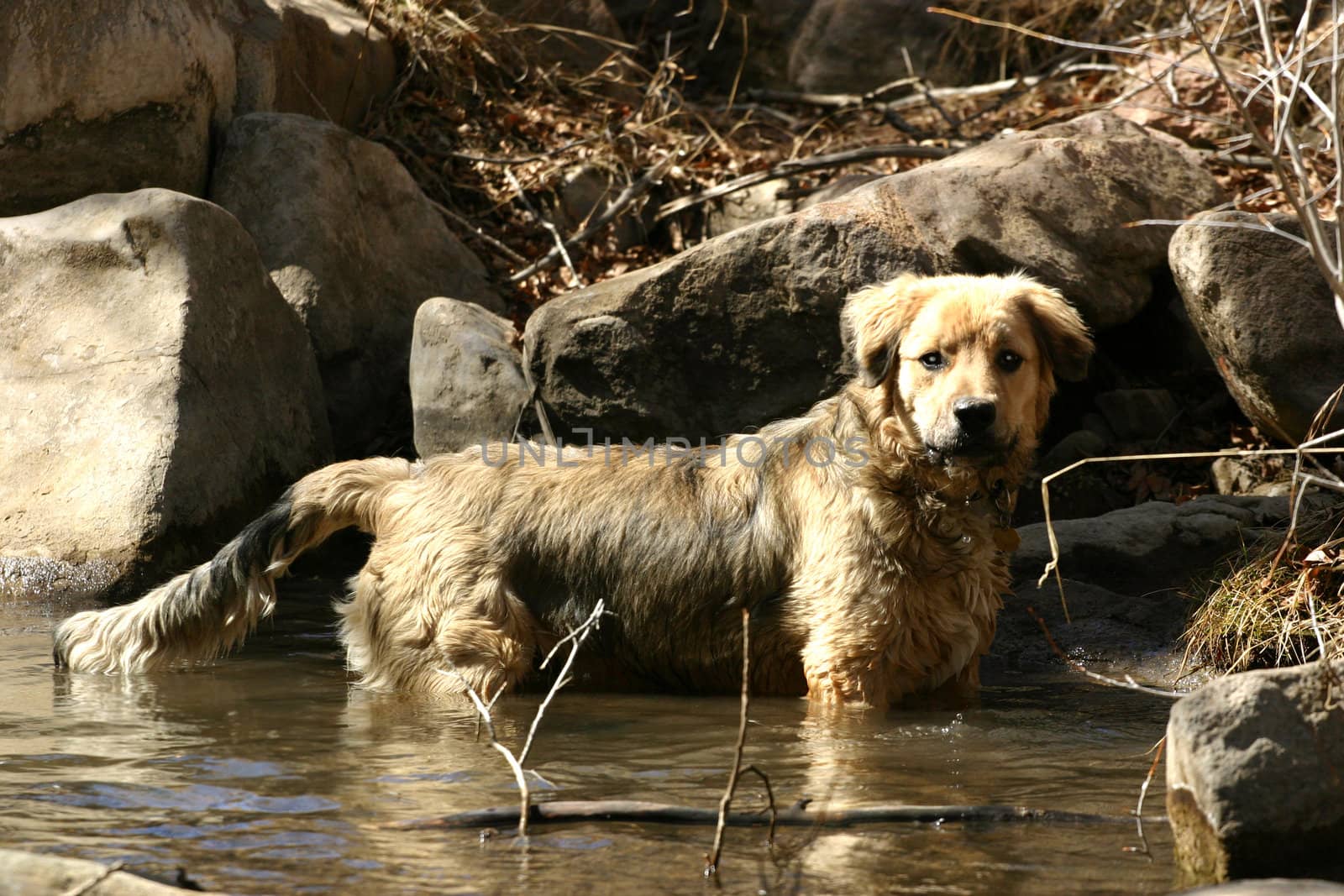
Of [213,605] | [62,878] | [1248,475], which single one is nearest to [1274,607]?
[1248,475]

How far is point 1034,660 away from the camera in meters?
7.41

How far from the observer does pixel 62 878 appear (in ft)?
11.2

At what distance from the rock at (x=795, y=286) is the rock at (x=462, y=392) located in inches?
15.4

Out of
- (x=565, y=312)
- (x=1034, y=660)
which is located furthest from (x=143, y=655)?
(x=1034, y=660)

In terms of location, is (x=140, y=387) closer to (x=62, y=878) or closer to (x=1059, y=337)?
(x=1059, y=337)

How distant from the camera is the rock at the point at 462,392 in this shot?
9328 mm

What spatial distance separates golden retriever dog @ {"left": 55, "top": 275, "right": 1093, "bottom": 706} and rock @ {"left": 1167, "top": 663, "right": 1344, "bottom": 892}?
2.23 meters

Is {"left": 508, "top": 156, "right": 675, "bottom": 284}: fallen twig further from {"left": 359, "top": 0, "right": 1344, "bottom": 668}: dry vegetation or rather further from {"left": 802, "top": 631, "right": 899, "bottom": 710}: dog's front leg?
{"left": 802, "top": 631, "right": 899, "bottom": 710}: dog's front leg

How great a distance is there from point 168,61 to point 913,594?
740 centimetres

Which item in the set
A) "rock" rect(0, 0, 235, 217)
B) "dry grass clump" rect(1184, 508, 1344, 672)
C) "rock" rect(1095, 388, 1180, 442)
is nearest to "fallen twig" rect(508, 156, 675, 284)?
"rock" rect(0, 0, 235, 217)

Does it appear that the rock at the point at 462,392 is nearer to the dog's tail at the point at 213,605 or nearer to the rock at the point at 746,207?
the dog's tail at the point at 213,605

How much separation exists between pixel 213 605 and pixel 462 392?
314 centimetres

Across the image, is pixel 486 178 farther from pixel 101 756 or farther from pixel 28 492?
pixel 101 756

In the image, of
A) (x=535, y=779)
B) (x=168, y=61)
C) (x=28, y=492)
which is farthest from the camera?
(x=168, y=61)
